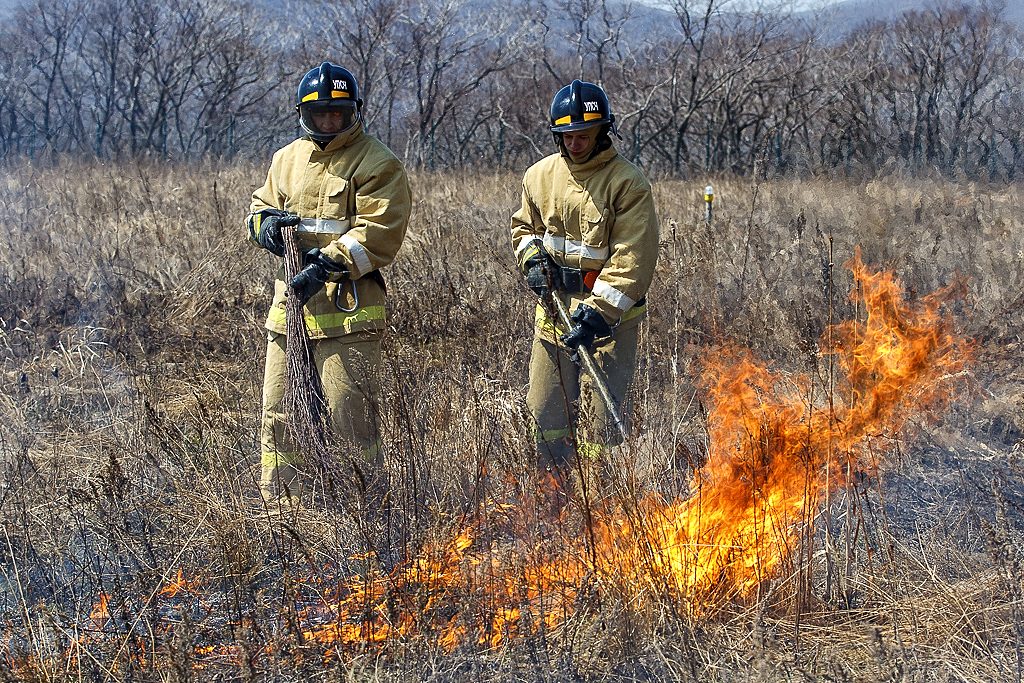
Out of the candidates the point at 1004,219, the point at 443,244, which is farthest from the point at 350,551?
the point at 1004,219

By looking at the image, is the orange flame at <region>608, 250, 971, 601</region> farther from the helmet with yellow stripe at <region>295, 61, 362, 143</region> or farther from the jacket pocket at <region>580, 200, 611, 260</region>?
the helmet with yellow stripe at <region>295, 61, 362, 143</region>

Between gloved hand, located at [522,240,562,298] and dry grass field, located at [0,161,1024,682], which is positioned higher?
gloved hand, located at [522,240,562,298]

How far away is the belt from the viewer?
357 cm

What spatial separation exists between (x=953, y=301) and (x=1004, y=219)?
451 cm

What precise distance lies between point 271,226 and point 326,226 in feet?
0.79

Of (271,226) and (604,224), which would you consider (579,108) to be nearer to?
(604,224)

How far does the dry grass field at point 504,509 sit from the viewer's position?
2.37 meters

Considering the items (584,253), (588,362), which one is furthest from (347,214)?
(588,362)

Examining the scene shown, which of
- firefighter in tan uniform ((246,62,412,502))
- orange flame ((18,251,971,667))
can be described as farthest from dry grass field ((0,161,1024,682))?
firefighter in tan uniform ((246,62,412,502))

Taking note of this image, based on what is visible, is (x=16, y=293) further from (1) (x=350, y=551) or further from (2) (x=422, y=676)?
(2) (x=422, y=676)

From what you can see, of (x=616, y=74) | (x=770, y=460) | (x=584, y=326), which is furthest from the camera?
(x=616, y=74)

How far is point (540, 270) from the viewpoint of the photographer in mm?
3693

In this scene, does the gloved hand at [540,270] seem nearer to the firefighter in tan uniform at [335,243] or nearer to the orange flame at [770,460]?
the firefighter in tan uniform at [335,243]

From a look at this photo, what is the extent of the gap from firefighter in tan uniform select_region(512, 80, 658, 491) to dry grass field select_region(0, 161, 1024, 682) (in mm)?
309
